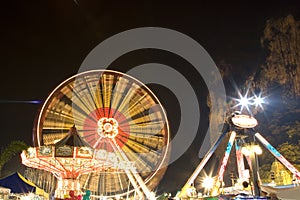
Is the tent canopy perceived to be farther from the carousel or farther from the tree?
the tree

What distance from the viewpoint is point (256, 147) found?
41.6 ft

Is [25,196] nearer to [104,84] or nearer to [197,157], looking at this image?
[104,84]

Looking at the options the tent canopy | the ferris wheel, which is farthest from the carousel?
the tent canopy

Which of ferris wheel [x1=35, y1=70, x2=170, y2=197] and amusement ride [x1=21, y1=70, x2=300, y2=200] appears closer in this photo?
amusement ride [x1=21, y1=70, x2=300, y2=200]

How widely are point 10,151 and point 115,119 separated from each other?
1744 centimetres

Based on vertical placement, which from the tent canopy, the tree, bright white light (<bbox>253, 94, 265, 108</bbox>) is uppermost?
the tree

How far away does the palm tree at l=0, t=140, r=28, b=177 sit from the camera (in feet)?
98.5

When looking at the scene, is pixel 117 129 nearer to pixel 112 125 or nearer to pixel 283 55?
pixel 112 125

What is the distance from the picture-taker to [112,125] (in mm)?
17266

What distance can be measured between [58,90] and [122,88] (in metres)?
3.39

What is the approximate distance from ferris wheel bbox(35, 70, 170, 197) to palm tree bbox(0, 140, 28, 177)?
15606 millimetres

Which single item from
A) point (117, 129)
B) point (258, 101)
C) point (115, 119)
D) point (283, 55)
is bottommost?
point (117, 129)

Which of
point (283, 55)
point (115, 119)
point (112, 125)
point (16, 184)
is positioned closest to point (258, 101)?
point (283, 55)

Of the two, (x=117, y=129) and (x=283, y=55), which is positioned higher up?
(x=283, y=55)
